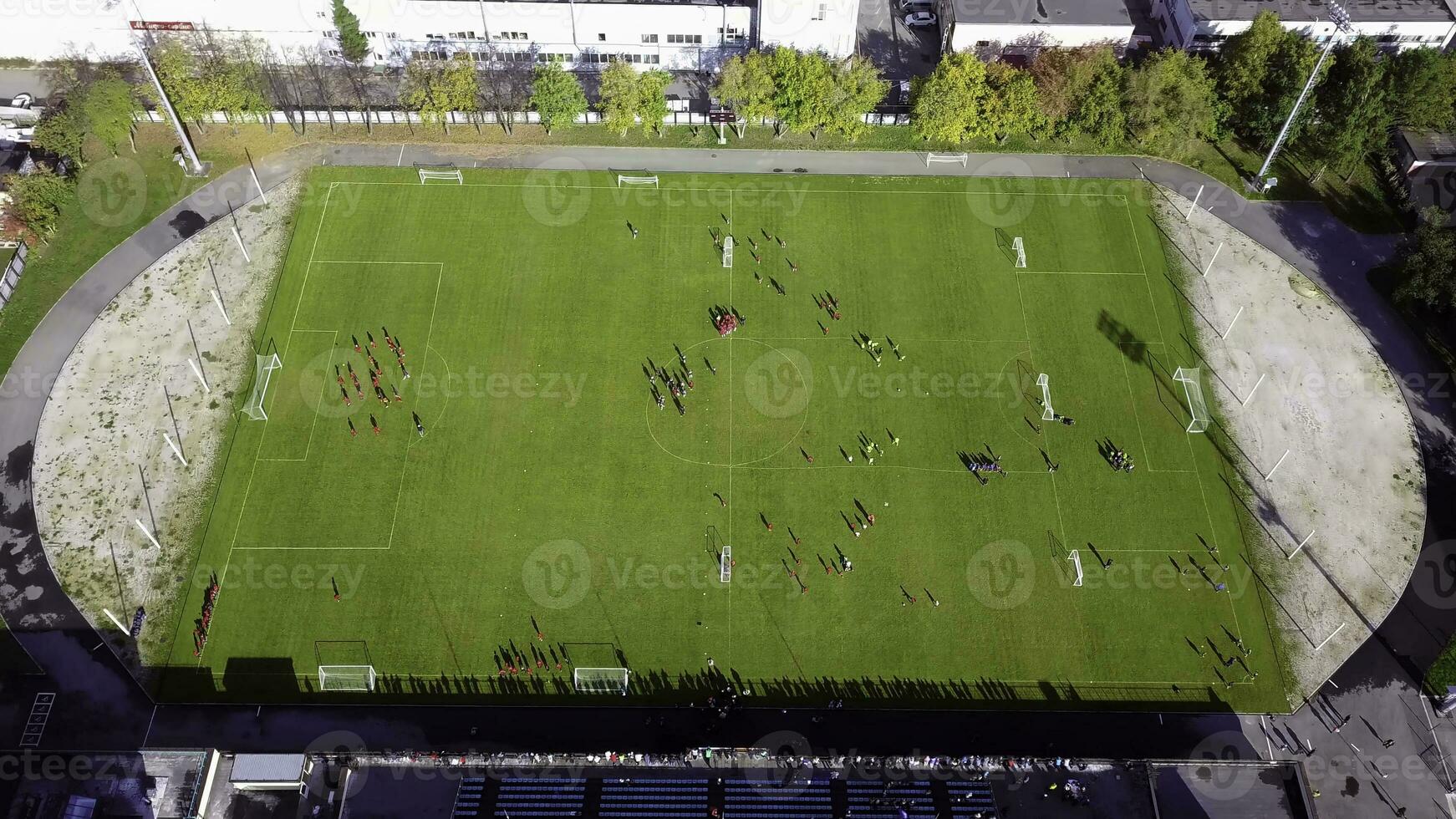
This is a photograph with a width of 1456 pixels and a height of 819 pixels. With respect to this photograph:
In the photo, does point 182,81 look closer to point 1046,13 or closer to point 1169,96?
point 1046,13

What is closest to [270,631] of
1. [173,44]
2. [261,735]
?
[261,735]

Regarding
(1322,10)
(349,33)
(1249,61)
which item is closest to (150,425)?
(349,33)

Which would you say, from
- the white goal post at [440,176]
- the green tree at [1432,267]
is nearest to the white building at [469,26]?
the white goal post at [440,176]

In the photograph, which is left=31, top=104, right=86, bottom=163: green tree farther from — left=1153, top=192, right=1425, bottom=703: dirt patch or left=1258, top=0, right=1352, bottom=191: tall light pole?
left=1258, top=0, right=1352, bottom=191: tall light pole

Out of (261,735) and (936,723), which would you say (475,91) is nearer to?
(261,735)

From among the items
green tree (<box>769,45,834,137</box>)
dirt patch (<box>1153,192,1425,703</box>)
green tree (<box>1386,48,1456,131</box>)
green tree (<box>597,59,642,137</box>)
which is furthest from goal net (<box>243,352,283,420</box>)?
green tree (<box>1386,48,1456,131</box>)
